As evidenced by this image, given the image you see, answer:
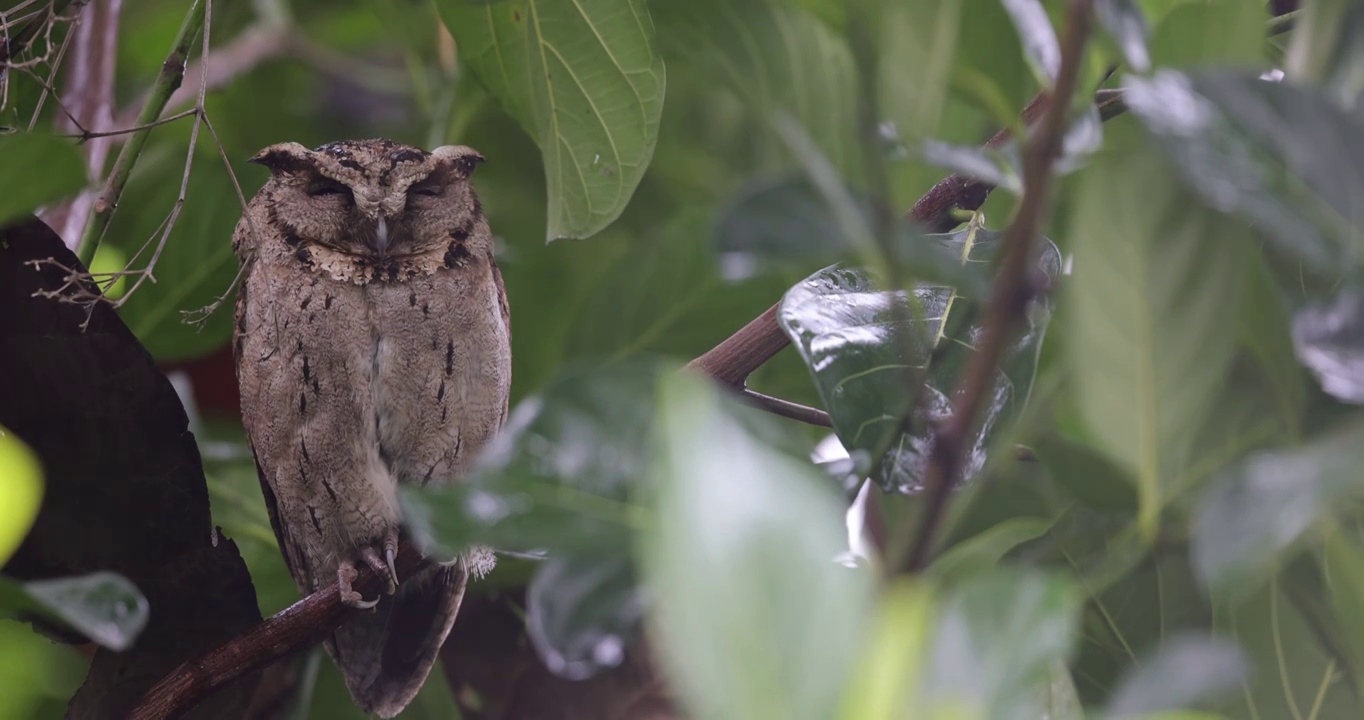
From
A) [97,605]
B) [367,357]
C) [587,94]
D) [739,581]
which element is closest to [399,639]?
[367,357]

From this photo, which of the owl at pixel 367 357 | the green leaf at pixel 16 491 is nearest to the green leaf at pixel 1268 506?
the green leaf at pixel 16 491

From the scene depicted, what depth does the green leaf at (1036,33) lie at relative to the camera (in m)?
0.51

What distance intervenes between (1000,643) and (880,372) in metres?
0.26

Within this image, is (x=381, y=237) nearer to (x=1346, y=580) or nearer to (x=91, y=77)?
(x=91, y=77)

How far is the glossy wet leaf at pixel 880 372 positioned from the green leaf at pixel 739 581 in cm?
22

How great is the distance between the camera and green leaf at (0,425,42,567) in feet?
2.96

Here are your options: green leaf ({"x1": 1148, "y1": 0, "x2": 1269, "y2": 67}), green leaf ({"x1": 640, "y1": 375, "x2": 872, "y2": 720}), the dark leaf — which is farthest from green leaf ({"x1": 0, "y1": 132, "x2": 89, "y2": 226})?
green leaf ({"x1": 1148, "y1": 0, "x2": 1269, "y2": 67})

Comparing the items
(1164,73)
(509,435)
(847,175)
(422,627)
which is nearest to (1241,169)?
(1164,73)

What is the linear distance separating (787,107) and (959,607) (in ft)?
0.83

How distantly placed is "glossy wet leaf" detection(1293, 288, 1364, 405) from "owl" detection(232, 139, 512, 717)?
104cm

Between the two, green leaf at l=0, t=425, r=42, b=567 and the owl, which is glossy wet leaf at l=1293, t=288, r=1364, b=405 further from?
the owl

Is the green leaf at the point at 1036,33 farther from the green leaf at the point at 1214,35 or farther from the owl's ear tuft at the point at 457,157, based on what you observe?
the owl's ear tuft at the point at 457,157

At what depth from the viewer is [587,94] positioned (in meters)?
0.89

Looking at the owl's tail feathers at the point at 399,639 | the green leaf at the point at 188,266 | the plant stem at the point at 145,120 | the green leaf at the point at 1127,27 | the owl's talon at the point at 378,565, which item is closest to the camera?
the green leaf at the point at 1127,27
